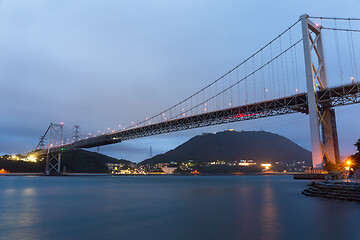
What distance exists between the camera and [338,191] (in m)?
16.0

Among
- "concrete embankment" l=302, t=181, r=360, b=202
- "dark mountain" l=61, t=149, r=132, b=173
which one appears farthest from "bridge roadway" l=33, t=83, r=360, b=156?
"dark mountain" l=61, t=149, r=132, b=173

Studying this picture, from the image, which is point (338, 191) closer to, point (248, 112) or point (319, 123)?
point (319, 123)

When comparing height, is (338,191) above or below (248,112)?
below

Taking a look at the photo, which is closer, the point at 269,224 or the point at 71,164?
the point at 269,224

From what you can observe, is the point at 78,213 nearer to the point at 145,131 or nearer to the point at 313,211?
the point at 313,211

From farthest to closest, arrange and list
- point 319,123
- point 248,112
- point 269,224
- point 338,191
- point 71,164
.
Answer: point 71,164, point 248,112, point 319,123, point 338,191, point 269,224

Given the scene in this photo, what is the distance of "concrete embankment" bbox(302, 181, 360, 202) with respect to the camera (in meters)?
14.7

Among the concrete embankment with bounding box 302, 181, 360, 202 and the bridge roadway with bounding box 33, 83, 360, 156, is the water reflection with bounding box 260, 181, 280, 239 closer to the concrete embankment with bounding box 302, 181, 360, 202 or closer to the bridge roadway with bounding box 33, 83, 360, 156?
the concrete embankment with bounding box 302, 181, 360, 202

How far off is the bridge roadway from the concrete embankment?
20.0 meters

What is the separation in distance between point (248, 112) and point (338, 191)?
3102cm

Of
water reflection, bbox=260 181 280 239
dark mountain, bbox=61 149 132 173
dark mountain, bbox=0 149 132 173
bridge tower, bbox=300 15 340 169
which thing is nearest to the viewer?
water reflection, bbox=260 181 280 239

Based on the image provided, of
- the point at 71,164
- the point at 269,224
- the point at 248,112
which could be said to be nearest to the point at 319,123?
the point at 248,112

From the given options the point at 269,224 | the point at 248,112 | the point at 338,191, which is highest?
the point at 248,112

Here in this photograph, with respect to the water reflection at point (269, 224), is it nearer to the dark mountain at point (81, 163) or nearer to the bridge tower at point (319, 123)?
the bridge tower at point (319, 123)
